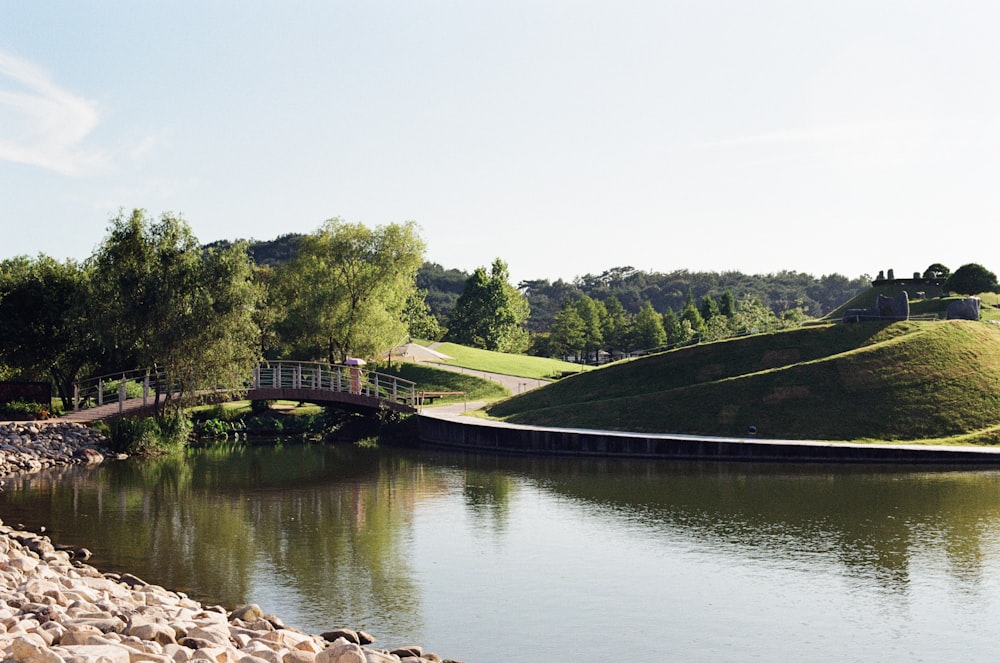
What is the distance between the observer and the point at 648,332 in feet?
388

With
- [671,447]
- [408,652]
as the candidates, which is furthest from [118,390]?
[408,652]

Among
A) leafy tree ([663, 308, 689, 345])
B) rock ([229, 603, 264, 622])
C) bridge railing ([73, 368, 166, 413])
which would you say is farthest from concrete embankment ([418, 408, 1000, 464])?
leafy tree ([663, 308, 689, 345])

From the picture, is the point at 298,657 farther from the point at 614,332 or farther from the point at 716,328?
the point at 614,332

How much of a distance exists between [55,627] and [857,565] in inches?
682

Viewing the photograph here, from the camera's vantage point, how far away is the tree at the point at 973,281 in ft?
223

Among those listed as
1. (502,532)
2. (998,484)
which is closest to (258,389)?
(502,532)

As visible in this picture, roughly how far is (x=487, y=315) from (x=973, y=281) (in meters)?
53.0

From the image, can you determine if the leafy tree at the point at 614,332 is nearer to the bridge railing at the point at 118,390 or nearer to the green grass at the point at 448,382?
the green grass at the point at 448,382

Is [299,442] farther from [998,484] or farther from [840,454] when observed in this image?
[998,484]

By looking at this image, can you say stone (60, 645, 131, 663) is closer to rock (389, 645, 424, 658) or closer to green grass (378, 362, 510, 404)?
rock (389, 645, 424, 658)

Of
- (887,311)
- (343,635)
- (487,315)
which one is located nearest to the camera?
(343,635)

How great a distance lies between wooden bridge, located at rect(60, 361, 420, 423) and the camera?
161ft

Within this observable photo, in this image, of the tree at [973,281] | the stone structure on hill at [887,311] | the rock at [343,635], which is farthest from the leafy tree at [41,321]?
the tree at [973,281]

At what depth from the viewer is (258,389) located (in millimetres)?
52500
